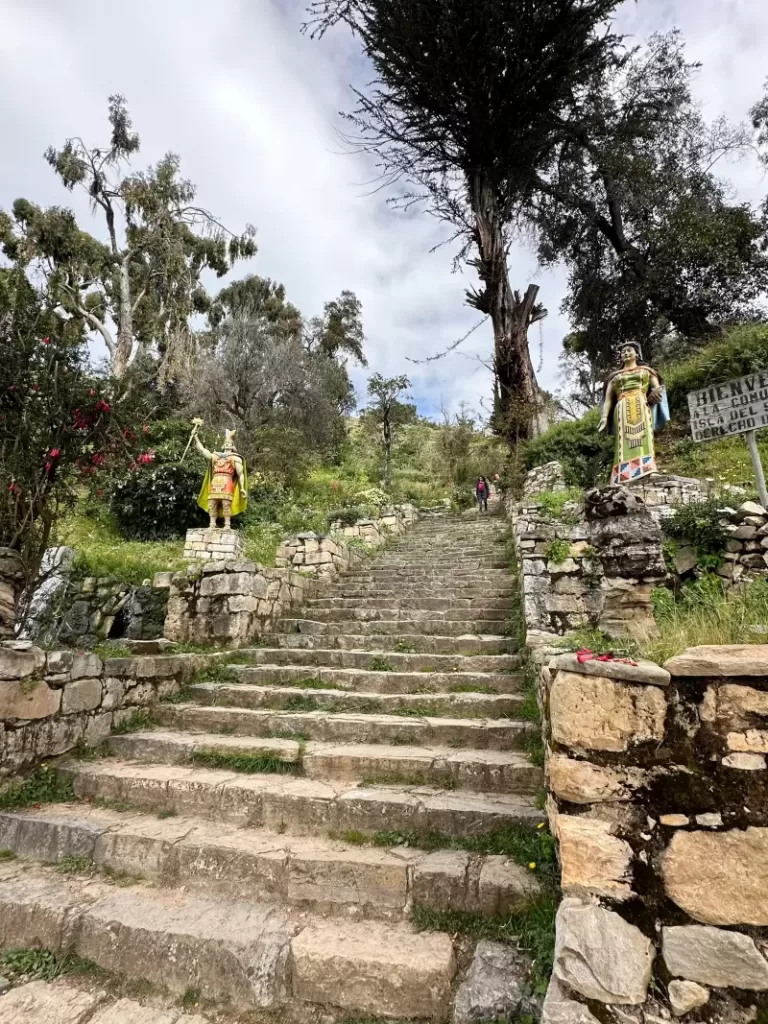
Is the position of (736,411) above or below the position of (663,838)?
above

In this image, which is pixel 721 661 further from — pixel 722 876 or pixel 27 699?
pixel 27 699

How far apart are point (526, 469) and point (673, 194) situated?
35.6ft

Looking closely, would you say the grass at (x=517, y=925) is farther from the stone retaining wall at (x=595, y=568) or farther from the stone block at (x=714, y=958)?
the stone retaining wall at (x=595, y=568)

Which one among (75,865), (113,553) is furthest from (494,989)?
(113,553)

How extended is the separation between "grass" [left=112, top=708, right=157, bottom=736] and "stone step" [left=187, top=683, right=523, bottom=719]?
429mm

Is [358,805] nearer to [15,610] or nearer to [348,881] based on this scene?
[348,881]

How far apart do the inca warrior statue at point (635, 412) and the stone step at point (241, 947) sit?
280 inches

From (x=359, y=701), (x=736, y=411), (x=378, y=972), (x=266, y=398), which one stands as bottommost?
(x=378, y=972)

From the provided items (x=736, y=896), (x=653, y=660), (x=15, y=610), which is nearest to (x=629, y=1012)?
(x=736, y=896)

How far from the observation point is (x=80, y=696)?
13.3 ft

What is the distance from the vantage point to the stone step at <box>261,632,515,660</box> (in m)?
5.53

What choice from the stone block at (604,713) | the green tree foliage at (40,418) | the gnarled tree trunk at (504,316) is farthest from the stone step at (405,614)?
the gnarled tree trunk at (504,316)

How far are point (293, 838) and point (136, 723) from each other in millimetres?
2246

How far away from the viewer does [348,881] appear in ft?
8.65
